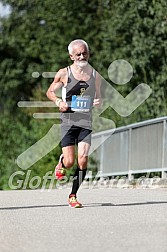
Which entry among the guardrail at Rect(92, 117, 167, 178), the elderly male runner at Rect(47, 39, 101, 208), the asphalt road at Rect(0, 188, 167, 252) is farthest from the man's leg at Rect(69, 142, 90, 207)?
the guardrail at Rect(92, 117, 167, 178)

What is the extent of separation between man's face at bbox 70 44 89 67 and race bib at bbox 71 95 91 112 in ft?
1.27

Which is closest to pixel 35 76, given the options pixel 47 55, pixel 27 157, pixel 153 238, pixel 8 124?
pixel 47 55

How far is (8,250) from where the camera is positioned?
762 cm

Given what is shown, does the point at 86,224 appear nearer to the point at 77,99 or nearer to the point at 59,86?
the point at 77,99

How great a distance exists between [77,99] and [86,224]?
2165 mm

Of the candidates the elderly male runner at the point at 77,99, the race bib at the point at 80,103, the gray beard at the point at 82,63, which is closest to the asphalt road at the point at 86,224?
the elderly male runner at the point at 77,99

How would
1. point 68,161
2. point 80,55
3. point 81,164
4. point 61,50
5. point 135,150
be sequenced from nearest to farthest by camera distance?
point 80,55, point 81,164, point 68,161, point 135,150, point 61,50

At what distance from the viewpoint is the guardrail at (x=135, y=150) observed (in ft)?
60.2

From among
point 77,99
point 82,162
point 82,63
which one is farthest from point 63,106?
point 82,162

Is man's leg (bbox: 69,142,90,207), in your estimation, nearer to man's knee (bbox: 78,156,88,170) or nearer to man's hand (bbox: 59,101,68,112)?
man's knee (bbox: 78,156,88,170)

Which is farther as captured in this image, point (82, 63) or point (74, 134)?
point (74, 134)

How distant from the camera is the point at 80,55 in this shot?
11094 millimetres

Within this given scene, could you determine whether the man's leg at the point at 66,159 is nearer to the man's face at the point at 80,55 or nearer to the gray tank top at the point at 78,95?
the gray tank top at the point at 78,95

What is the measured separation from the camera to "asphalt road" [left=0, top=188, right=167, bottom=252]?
7.79 metres
